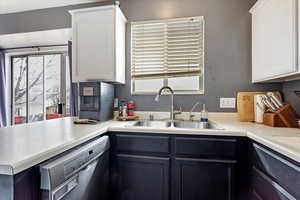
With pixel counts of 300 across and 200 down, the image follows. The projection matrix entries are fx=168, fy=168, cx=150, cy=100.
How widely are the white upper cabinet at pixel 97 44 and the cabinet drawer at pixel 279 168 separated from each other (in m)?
1.44

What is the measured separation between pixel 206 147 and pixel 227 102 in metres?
0.84

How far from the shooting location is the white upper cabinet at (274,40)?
1.17 metres

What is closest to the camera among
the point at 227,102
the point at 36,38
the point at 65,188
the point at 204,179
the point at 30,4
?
the point at 65,188

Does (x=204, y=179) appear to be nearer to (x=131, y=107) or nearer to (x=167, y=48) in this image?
(x=131, y=107)

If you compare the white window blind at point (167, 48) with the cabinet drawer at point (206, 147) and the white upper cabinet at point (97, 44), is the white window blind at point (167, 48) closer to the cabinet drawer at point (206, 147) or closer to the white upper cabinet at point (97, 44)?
the white upper cabinet at point (97, 44)

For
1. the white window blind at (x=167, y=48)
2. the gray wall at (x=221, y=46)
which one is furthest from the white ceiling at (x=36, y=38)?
the gray wall at (x=221, y=46)

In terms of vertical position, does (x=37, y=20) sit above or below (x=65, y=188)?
above

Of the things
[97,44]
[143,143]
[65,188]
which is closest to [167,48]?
[97,44]

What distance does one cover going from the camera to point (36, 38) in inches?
109

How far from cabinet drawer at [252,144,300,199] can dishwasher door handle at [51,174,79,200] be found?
3.55ft

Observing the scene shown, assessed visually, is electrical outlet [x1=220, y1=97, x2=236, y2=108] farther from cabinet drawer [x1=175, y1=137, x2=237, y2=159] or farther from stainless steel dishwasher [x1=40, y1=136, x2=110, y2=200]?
stainless steel dishwasher [x1=40, y1=136, x2=110, y2=200]

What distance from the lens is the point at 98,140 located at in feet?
4.10

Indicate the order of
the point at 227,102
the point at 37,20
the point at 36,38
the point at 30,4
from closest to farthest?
the point at 227,102
the point at 30,4
the point at 37,20
the point at 36,38

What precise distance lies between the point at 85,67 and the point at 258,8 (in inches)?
74.1
